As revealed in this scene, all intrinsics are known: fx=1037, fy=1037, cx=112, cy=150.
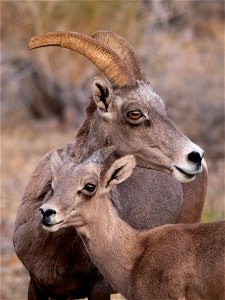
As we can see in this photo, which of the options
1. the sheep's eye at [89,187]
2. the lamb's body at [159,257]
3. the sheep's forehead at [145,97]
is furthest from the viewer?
the sheep's forehead at [145,97]

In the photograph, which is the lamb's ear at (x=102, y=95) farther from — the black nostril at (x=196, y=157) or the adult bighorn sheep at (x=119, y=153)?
the black nostril at (x=196, y=157)

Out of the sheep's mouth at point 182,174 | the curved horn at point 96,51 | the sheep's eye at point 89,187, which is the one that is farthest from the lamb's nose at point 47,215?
the curved horn at point 96,51

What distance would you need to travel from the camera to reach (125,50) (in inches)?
416

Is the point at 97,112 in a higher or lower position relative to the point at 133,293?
higher

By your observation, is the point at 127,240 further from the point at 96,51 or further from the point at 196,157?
the point at 96,51

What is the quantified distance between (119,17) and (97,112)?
1403 cm

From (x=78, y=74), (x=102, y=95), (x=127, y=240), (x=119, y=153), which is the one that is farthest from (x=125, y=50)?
(x=78, y=74)

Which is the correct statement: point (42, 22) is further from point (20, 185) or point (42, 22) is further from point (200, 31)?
point (200, 31)

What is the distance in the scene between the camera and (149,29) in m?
24.8

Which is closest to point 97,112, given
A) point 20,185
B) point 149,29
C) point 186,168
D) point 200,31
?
point 186,168

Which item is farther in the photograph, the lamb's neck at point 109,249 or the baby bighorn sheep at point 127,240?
the lamb's neck at point 109,249

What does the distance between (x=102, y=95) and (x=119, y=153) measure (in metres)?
0.62

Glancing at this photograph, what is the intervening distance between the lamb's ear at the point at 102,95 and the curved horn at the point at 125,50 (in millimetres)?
452

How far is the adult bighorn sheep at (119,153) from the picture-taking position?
31.7 feet
